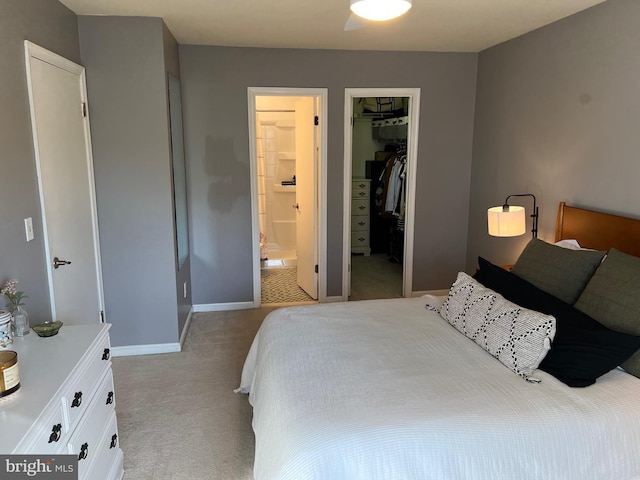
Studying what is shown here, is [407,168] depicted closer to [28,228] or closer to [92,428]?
[28,228]

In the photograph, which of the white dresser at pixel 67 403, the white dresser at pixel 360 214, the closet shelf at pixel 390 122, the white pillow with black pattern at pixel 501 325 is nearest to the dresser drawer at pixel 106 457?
the white dresser at pixel 67 403

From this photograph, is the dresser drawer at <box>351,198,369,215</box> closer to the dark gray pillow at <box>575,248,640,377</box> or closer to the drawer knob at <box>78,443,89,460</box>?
the dark gray pillow at <box>575,248,640,377</box>

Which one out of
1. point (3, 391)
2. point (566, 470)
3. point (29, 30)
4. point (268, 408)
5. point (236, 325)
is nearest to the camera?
point (3, 391)

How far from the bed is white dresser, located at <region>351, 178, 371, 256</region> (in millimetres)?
3951

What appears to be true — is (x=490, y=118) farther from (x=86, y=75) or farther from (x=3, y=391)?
(x=3, y=391)

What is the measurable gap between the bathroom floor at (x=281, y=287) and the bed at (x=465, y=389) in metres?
2.19

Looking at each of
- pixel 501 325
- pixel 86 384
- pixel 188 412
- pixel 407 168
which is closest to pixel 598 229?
pixel 501 325

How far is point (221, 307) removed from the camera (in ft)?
14.8

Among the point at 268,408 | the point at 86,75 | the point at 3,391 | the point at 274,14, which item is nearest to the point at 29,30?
the point at 86,75

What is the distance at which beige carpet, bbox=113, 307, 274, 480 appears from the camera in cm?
233

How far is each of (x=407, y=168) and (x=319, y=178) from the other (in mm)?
902

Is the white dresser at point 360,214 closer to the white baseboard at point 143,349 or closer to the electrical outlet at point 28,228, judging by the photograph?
the white baseboard at point 143,349

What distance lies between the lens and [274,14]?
310 cm

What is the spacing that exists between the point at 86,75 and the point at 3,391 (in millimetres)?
2418
